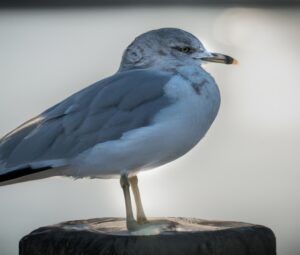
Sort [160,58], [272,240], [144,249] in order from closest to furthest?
[144,249]
[272,240]
[160,58]

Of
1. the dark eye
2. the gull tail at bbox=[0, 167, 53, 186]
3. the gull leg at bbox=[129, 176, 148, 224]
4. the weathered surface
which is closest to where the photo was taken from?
the weathered surface

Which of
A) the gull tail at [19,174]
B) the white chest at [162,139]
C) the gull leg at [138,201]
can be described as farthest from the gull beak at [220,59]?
the gull tail at [19,174]

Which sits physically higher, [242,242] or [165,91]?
[165,91]

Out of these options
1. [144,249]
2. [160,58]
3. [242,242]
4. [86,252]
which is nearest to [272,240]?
[242,242]

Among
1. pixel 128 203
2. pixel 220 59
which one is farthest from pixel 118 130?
pixel 220 59

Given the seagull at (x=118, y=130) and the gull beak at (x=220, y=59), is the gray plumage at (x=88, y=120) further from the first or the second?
the gull beak at (x=220, y=59)

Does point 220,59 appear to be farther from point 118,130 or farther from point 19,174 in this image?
point 19,174

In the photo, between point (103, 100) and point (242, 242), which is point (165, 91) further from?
point (242, 242)

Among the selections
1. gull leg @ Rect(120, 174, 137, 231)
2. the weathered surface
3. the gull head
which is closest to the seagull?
gull leg @ Rect(120, 174, 137, 231)

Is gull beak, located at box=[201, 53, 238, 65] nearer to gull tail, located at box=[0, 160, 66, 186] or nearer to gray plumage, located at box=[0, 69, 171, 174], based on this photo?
gray plumage, located at box=[0, 69, 171, 174]
